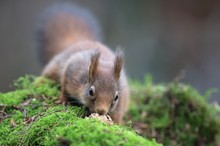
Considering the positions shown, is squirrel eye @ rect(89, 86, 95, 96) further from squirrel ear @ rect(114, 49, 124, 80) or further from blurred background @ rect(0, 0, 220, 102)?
blurred background @ rect(0, 0, 220, 102)

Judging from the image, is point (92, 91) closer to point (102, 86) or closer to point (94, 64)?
point (102, 86)

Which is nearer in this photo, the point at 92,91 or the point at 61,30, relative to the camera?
the point at 92,91

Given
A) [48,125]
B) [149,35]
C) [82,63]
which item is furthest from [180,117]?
[149,35]

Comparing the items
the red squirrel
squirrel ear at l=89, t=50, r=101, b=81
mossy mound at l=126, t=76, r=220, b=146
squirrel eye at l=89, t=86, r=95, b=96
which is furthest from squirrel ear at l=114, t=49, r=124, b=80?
mossy mound at l=126, t=76, r=220, b=146

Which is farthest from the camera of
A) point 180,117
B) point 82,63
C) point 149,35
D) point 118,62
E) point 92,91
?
point 149,35

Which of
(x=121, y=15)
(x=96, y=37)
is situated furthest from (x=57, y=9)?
(x=121, y=15)

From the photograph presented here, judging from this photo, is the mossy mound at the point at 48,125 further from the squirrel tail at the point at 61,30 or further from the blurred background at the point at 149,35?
the blurred background at the point at 149,35
